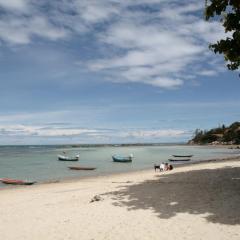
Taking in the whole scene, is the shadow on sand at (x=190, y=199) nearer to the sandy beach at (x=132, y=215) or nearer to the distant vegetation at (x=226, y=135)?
the sandy beach at (x=132, y=215)

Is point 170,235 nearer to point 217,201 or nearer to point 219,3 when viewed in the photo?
point 217,201

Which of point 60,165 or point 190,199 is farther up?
point 190,199

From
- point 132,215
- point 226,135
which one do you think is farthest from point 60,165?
point 226,135

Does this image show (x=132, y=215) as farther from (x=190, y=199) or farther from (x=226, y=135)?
(x=226, y=135)

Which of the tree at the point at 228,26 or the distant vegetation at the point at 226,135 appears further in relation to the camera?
the distant vegetation at the point at 226,135

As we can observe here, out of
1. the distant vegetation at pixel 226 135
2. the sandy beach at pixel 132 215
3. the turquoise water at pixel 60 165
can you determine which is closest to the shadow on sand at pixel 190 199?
the sandy beach at pixel 132 215

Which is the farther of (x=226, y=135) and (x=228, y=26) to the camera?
(x=226, y=135)

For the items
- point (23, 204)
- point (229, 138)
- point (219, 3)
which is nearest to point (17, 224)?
point (23, 204)

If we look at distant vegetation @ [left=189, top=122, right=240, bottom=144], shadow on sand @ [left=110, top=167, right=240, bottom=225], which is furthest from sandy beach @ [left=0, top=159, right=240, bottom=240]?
distant vegetation @ [left=189, top=122, right=240, bottom=144]

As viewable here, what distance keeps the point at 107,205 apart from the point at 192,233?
18.1ft

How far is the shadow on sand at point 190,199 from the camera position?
47.4 ft

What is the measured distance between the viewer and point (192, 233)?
39.8 feet

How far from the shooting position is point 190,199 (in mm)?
17219

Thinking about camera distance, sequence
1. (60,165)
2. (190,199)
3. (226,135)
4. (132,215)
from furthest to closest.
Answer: (226,135)
(60,165)
(190,199)
(132,215)
